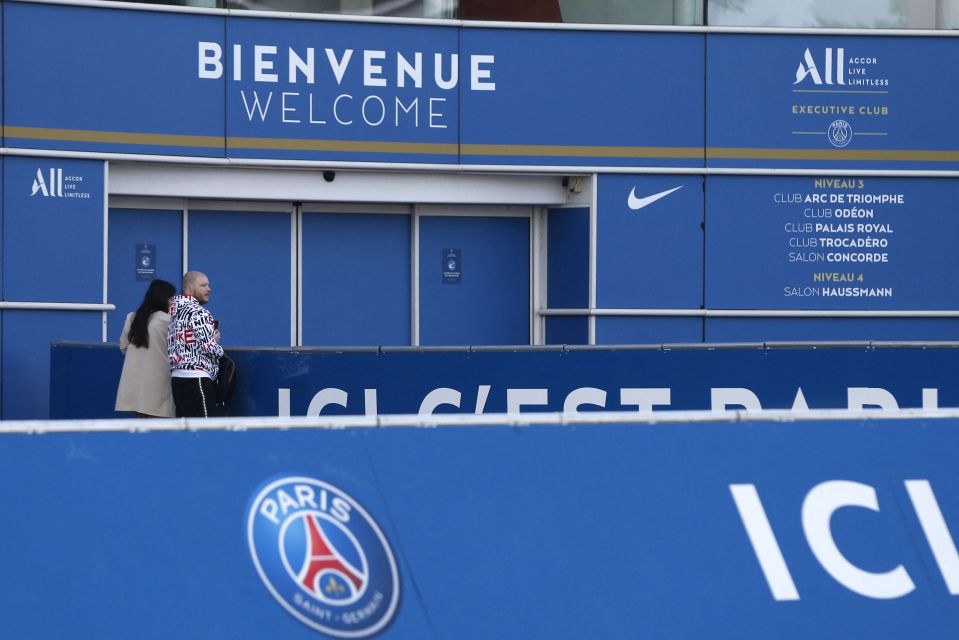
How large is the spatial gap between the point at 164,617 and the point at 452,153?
10521 mm

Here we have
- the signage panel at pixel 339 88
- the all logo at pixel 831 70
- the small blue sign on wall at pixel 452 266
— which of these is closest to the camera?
the signage panel at pixel 339 88

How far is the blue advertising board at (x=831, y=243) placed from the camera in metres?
15.3

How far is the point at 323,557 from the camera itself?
16.2 feet

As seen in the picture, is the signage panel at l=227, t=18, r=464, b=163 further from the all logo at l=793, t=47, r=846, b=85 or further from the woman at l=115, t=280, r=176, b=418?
the woman at l=115, t=280, r=176, b=418

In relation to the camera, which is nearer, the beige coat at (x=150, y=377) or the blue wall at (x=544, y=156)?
the beige coat at (x=150, y=377)

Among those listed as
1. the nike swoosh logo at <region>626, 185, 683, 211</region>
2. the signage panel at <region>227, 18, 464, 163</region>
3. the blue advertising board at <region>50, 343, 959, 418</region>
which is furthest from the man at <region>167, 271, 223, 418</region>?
the nike swoosh logo at <region>626, 185, 683, 211</region>

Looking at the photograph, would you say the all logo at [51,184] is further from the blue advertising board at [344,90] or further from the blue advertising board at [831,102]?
the blue advertising board at [831,102]

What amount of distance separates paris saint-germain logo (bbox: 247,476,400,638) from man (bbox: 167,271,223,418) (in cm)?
536

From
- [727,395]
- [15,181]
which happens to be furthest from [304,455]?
[15,181]

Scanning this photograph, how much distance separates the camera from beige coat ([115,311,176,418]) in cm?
1052

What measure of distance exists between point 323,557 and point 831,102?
1169 centimetres

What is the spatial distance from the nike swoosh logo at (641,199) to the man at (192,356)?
5.99m

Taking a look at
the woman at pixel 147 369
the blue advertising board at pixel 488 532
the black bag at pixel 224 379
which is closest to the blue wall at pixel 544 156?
the woman at pixel 147 369

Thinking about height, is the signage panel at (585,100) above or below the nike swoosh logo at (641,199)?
above
